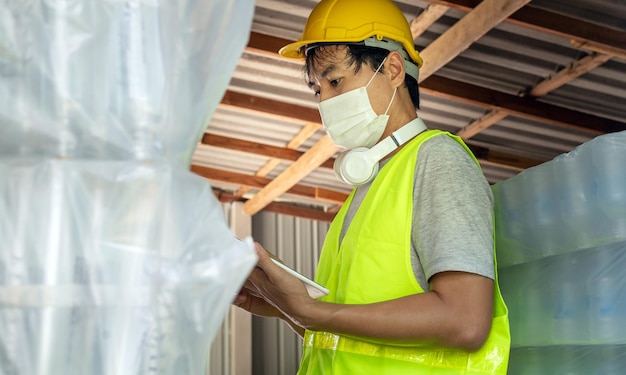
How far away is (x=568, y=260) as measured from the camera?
2420 millimetres

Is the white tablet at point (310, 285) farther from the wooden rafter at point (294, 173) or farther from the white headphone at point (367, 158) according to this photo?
the wooden rafter at point (294, 173)

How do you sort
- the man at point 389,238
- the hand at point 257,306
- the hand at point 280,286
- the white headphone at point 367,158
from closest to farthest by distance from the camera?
the hand at point 280,286
the man at point 389,238
the white headphone at point 367,158
the hand at point 257,306

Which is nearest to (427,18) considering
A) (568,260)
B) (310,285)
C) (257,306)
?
(257,306)

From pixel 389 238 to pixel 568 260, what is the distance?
0.55 meters

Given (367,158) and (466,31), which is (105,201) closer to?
(367,158)

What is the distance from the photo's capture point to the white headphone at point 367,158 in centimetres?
253

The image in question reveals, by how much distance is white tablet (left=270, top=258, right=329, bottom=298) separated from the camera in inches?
77.5

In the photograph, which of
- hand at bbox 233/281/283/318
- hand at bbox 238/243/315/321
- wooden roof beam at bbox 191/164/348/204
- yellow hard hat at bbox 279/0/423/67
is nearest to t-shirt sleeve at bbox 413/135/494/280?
hand at bbox 238/243/315/321

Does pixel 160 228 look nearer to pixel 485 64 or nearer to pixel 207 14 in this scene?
pixel 207 14

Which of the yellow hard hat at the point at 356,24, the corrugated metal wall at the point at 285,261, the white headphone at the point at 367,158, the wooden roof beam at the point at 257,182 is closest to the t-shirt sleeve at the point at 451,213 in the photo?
the white headphone at the point at 367,158

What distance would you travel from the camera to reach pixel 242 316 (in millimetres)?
10055

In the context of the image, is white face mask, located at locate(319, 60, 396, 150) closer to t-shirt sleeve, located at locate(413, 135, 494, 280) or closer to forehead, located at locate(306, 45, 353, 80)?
forehead, located at locate(306, 45, 353, 80)

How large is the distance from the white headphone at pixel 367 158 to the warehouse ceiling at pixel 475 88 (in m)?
2.85

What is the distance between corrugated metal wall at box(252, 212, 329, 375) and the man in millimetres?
7632
